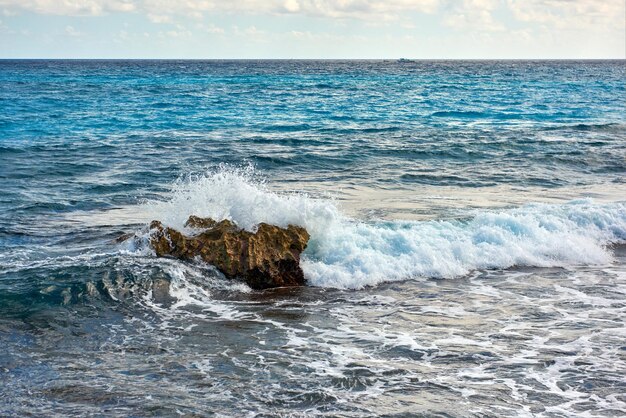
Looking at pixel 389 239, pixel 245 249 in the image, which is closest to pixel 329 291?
pixel 245 249

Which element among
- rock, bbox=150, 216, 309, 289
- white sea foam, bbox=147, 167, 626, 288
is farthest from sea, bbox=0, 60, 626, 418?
rock, bbox=150, 216, 309, 289

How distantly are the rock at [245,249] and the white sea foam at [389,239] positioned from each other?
0.31m

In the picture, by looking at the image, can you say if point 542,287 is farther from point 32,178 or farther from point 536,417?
point 32,178

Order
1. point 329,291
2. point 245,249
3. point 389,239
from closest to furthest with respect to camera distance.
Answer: point 329,291 < point 245,249 < point 389,239

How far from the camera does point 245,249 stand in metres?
9.90

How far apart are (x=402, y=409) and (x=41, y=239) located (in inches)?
306

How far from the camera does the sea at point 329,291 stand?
643 cm

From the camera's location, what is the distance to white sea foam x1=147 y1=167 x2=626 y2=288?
34.6 feet

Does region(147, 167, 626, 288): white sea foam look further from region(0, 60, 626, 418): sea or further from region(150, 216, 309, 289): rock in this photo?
region(150, 216, 309, 289): rock

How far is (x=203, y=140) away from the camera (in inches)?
979

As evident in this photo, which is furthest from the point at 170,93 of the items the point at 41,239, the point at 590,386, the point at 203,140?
the point at 590,386

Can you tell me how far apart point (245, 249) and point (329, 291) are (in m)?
1.32

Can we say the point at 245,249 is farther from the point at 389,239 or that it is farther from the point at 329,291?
the point at 389,239

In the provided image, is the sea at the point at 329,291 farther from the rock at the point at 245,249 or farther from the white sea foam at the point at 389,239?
the rock at the point at 245,249
